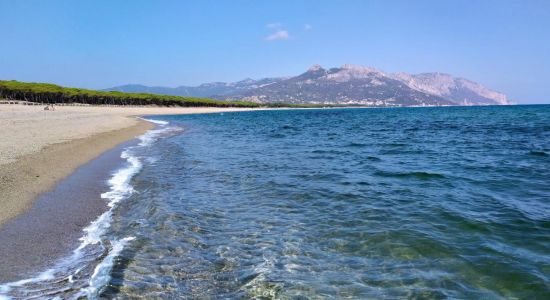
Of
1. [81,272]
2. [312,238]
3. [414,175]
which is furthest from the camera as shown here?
[414,175]

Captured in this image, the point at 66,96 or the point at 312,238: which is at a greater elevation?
the point at 66,96

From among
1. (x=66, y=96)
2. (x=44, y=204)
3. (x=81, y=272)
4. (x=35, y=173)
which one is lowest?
(x=81, y=272)

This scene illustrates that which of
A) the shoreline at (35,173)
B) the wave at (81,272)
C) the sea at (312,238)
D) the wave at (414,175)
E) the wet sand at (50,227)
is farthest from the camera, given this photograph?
the wave at (414,175)

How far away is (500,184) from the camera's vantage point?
1414cm

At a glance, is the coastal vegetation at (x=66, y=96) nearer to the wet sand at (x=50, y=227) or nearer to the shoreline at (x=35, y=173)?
the shoreline at (x=35, y=173)

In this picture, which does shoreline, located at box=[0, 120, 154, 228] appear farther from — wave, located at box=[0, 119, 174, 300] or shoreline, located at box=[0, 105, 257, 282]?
wave, located at box=[0, 119, 174, 300]

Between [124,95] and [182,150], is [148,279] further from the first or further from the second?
[124,95]

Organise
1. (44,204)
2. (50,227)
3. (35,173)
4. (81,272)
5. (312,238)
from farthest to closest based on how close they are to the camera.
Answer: (35,173)
(44,204)
(50,227)
(312,238)
(81,272)

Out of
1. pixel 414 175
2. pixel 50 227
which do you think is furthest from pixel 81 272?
pixel 414 175

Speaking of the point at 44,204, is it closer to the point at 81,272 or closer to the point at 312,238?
the point at 81,272

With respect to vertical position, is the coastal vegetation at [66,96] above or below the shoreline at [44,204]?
above

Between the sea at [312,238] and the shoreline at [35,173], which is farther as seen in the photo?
the shoreline at [35,173]

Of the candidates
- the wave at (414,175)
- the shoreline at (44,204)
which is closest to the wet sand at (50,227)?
the shoreline at (44,204)

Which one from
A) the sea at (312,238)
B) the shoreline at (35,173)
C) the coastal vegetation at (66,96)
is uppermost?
the coastal vegetation at (66,96)
